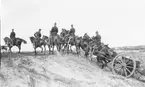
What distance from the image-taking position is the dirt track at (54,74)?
565 inches

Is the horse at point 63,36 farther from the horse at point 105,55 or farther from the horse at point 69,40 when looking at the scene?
the horse at point 105,55

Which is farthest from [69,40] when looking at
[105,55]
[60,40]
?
[105,55]

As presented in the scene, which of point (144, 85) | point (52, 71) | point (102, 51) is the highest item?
point (102, 51)

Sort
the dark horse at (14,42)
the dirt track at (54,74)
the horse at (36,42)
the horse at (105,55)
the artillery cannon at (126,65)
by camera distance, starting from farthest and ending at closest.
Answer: the horse at (36,42)
the dark horse at (14,42)
the horse at (105,55)
the artillery cannon at (126,65)
the dirt track at (54,74)

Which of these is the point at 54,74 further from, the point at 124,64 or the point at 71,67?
the point at 124,64

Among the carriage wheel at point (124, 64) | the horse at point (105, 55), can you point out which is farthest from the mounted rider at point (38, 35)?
the carriage wheel at point (124, 64)

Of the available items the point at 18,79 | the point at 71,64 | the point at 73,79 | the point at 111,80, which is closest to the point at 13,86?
the point at 18,79

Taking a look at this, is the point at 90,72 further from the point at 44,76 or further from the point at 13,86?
the point at 13,86

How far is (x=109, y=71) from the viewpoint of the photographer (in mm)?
18031

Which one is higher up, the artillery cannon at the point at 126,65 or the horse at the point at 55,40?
the horse at the point at 55,40

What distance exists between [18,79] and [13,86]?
2.60 feet

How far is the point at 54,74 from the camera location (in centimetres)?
1547

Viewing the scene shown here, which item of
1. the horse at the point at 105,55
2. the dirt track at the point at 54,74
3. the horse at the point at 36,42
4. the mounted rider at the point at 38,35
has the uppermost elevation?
the mounted rider at the point at 38,35

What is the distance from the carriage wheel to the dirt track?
1.94 ft
